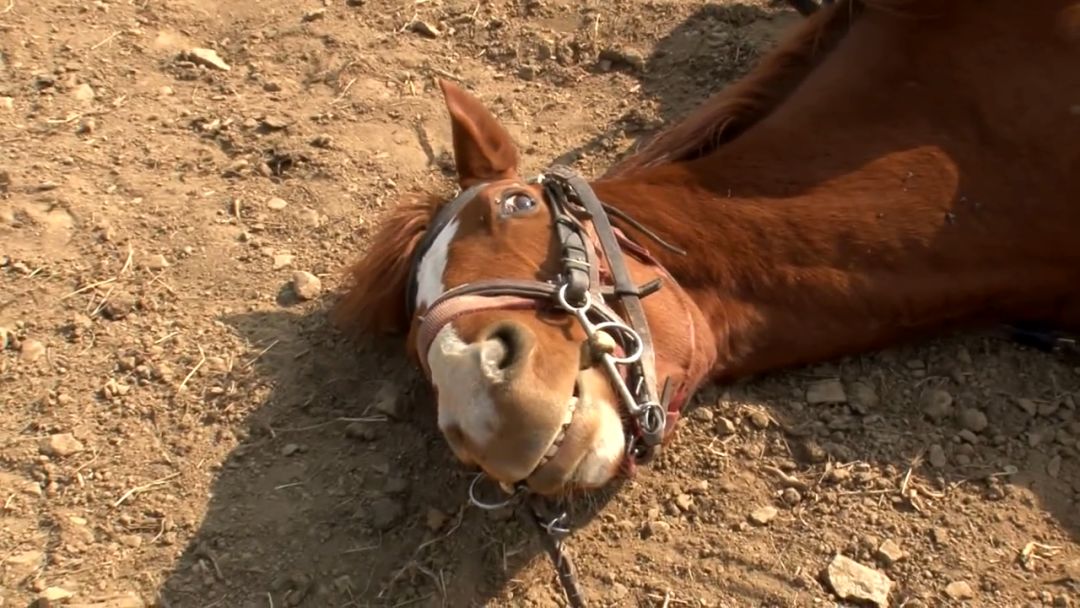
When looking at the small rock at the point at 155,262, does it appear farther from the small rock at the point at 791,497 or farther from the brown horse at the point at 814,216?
the small rock at the point at 791,497

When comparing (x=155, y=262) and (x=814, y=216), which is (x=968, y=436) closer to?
(x=814, y=216)

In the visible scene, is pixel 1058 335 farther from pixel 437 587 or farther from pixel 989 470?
pixel 437 587

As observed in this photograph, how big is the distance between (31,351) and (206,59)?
1.66 meters

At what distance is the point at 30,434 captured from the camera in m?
3.32

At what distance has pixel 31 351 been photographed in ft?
11.6

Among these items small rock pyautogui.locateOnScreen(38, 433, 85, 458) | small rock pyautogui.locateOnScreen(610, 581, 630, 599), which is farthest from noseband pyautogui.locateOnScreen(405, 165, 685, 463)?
Result: small rock pyautogui.locateOnScreen(38, 433, 85, 458)

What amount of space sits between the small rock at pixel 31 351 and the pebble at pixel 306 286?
0.85 m

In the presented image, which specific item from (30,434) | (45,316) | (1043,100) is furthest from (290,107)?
(1043,100)

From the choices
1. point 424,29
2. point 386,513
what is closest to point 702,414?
point 386,513

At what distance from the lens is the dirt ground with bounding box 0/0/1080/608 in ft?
9.48

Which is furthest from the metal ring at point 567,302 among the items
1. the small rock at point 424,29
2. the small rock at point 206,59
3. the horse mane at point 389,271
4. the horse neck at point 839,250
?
the small rock at point 206,59

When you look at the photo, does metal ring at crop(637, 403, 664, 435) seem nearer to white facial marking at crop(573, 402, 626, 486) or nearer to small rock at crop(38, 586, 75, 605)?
white facial marking at crop(573, 402, 626, 486)

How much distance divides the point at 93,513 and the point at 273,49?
239 cm

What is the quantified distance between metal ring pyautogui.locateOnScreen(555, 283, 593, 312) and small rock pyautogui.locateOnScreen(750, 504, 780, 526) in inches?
32.4
